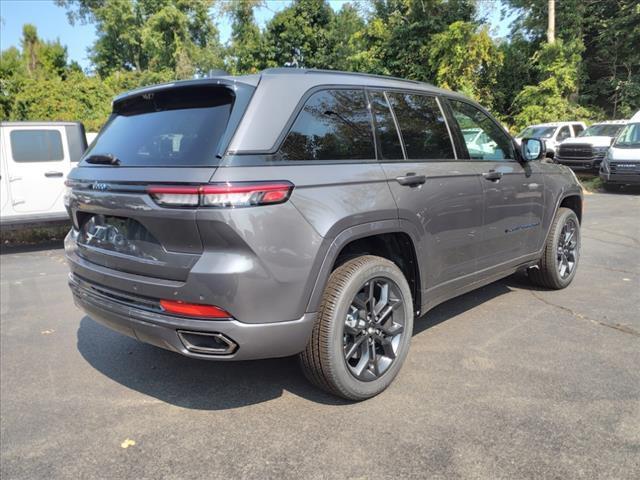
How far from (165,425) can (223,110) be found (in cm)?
174

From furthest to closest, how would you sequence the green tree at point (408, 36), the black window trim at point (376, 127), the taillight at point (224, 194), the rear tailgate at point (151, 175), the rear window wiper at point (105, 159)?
the green tree at point (408, 36)
the black window trim at point (376, 127)
the rear window wiper at point (105, 159)
the rear tailgate at point (151, 175)
the taillight at point (224, 194)

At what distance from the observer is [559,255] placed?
5125mm

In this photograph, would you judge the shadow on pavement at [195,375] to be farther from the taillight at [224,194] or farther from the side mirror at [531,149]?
the side mirror at [531,149]

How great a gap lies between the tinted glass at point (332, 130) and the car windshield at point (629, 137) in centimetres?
1377

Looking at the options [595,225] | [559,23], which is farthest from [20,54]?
[595,225]

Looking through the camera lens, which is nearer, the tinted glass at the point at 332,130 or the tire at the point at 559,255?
the tinted glass at the point at 332,130

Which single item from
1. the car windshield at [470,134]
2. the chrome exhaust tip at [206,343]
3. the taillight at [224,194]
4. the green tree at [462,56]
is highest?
the green tree at [462,56]

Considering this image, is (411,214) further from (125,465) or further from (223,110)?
(125,465)

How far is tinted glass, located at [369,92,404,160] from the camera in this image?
3.22 m

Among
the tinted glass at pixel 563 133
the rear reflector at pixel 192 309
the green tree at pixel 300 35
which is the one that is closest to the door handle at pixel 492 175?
the rear reflector at pixel 192 309

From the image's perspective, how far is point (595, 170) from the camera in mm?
16562

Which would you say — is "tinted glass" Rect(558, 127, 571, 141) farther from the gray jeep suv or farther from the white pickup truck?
the gray jeep suv

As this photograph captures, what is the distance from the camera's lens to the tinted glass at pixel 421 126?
11.2ft

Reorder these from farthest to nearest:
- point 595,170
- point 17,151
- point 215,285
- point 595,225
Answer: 1. point 595,170
2. point 595,225
3. point 17,151
4. point 215,285
